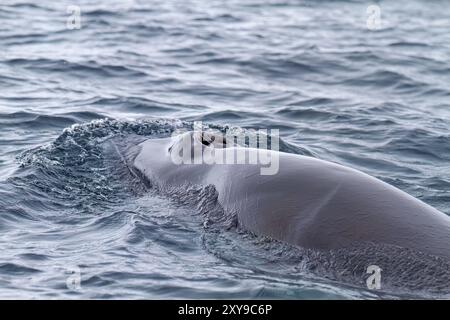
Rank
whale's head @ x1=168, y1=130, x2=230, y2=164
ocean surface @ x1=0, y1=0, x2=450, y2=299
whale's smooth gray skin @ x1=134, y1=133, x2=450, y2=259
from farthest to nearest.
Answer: whale's head @ x1=168, y1=130, x2=230, y2=164 < ocean surface @ x1=0, y1=0, x2=450, y2=299 < whale's smooth gray skin @ x1=134, y1=133, x2=450, y2=259

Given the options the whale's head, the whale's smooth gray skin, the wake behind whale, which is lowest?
the wake behind whale

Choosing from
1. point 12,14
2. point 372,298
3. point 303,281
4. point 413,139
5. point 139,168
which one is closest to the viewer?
point 372,298

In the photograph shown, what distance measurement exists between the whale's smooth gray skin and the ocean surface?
0.93 ft

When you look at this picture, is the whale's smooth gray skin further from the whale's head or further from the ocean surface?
the whale's head

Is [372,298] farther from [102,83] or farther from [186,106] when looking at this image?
[102,83]

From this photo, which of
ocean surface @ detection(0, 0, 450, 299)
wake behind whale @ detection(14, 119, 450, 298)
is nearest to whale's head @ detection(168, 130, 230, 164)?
wake behind whale @ detection(14, 119, 450, 298)

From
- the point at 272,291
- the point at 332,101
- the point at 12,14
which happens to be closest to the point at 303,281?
the point at 272,291

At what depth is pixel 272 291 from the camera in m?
7.29

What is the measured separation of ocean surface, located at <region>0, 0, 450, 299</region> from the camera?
316 inches

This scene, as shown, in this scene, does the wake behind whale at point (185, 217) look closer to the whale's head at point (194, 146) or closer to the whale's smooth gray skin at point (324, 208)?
the whale's smooth gray skin at point (324, 208)

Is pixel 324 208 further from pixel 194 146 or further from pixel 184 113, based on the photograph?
pixel 184 113

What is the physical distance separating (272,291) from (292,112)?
1012cm

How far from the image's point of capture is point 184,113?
54.3 feet

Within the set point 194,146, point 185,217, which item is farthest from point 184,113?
point 185,217
